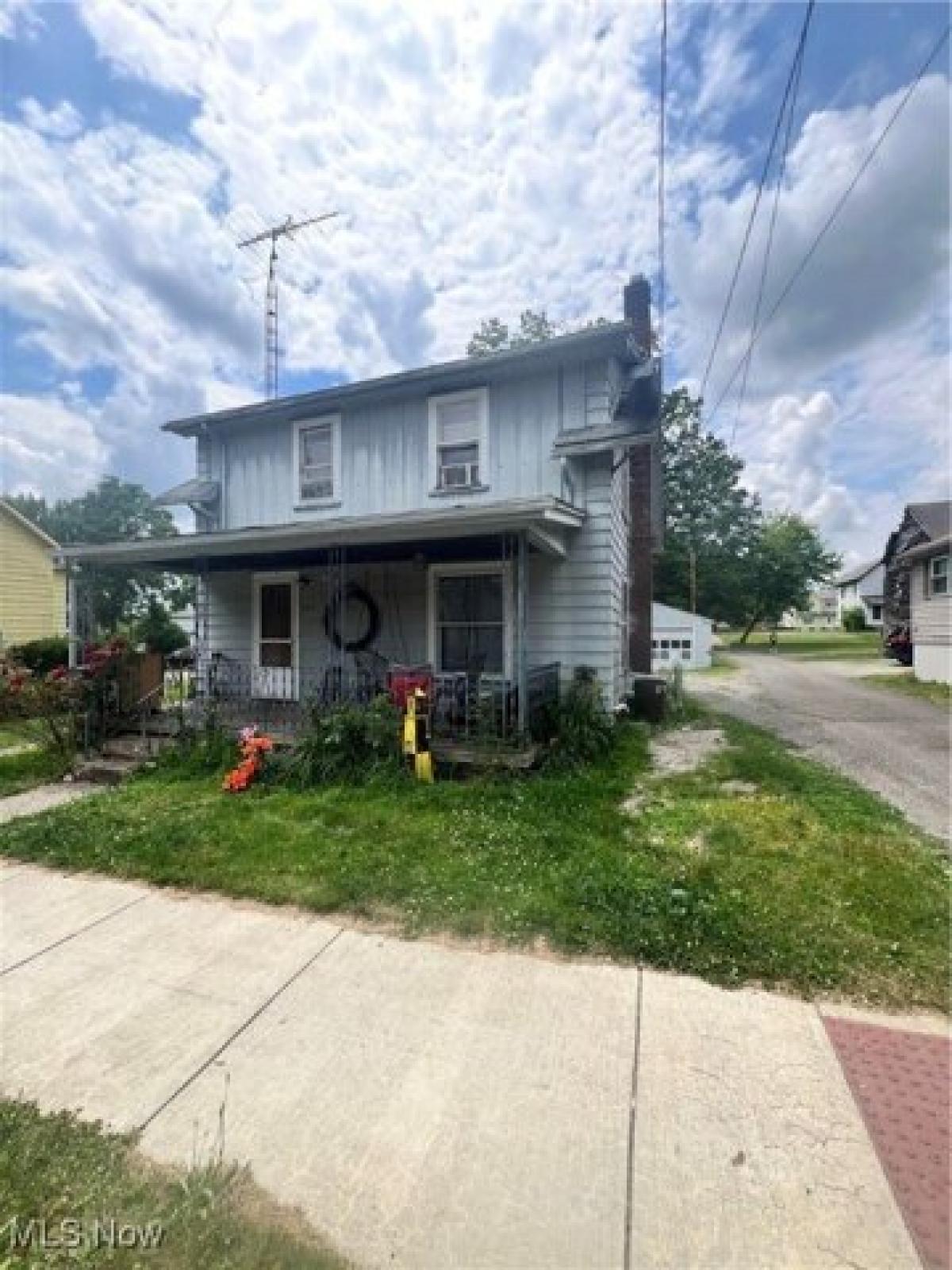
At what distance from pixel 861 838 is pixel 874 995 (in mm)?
2199

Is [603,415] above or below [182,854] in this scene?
above

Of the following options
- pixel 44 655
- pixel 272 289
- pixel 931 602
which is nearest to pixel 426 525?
pixel 272 289

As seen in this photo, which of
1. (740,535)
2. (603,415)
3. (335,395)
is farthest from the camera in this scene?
(740,535)

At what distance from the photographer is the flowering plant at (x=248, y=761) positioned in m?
6.61

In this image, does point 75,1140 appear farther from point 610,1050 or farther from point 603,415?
point 603,415

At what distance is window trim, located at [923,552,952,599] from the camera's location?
635 inches

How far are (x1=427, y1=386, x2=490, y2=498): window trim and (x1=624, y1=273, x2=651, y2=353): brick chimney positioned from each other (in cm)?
404

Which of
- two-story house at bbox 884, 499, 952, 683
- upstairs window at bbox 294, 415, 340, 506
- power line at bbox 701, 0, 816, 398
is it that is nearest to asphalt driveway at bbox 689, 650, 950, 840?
two-story house at bbox 884, 499, 952, 683

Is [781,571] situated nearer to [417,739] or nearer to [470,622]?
[470,622]

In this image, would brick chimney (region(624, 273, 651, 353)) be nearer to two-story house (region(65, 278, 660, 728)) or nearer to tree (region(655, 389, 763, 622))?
two-story house (region(65, 278, 660, 728))

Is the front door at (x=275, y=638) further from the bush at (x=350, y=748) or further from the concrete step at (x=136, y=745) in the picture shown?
the bush at (x=350, y=748)

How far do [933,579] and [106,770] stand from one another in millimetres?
20089

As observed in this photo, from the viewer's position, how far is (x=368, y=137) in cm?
927

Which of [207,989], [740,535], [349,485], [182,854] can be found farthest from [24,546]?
[740,535]
